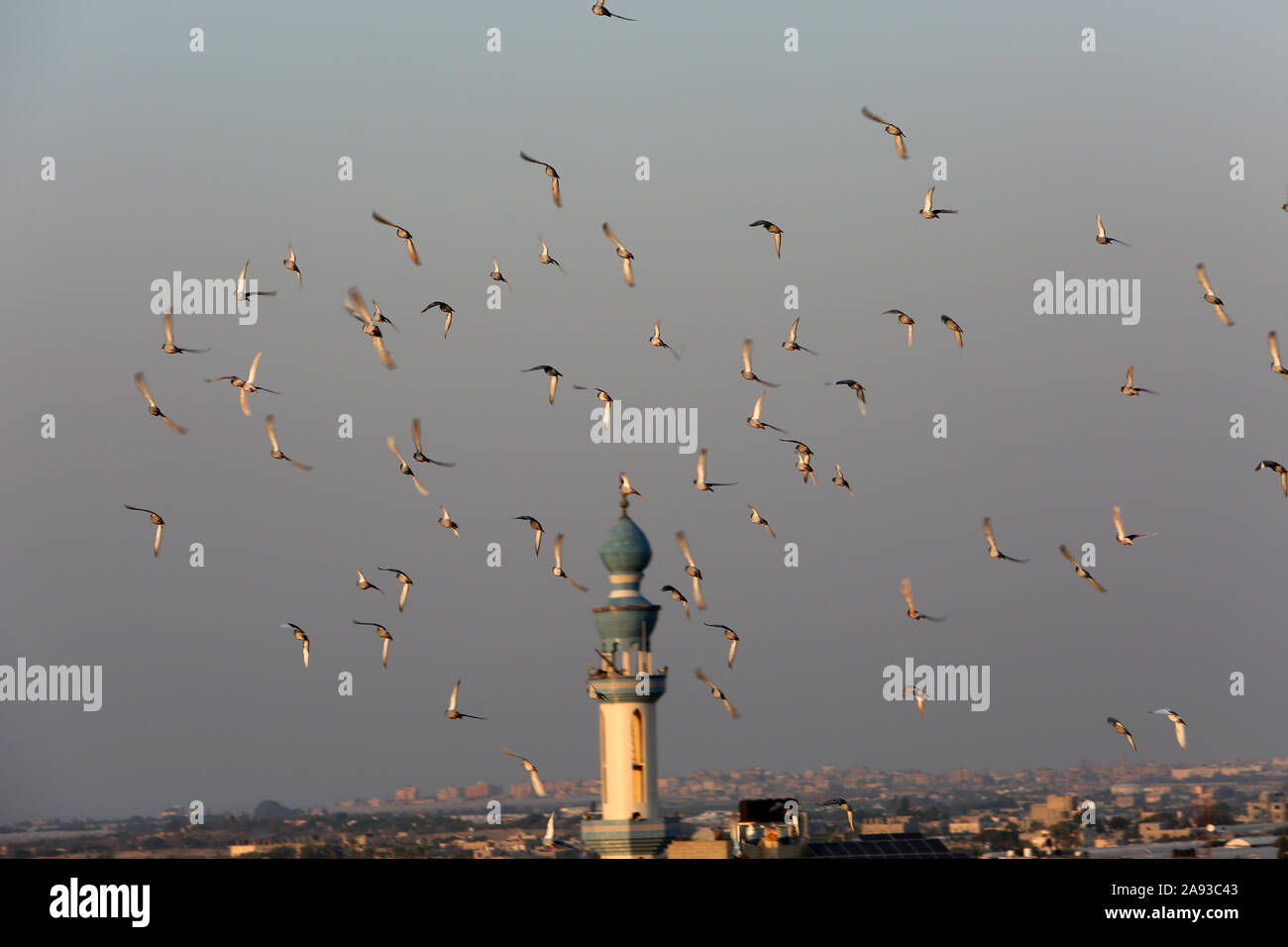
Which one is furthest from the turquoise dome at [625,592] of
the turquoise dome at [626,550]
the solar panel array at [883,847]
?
the solar panel array at [883,847]

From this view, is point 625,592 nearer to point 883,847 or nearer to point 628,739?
point 628,739

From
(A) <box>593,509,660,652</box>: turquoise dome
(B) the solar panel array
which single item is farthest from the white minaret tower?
(B) the solar panel array

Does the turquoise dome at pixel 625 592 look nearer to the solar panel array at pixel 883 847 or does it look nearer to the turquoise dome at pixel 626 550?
the turquoise dome at pixel 626 550

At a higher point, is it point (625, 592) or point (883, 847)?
point (625, 592)

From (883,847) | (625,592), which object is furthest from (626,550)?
(883,847)

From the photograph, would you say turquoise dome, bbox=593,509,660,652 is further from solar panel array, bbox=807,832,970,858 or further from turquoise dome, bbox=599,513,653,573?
solar panel array, bbox=807,832,970,858
